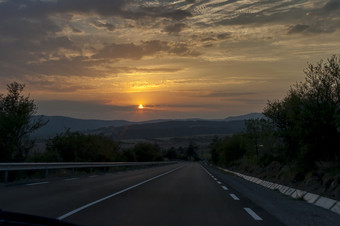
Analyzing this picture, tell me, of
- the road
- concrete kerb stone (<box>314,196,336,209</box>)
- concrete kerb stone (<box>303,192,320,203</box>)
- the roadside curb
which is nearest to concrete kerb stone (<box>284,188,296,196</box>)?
the roadside curb

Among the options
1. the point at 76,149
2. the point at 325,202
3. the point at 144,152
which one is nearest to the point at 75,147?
the point at 76,149

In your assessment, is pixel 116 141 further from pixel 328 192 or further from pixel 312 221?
pixel 312 221

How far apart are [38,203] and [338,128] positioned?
1468 centimetres

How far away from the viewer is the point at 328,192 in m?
13.2

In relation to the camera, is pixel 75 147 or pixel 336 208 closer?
pixel 336 208

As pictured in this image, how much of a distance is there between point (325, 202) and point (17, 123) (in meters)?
23.4

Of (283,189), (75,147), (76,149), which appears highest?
(75,147)

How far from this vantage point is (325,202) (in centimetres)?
1103

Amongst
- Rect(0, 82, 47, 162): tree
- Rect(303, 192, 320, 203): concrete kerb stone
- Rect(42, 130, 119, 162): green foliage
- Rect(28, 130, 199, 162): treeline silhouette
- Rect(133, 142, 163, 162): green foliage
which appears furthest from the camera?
Rect(133, 142, 163, 162): green foliage

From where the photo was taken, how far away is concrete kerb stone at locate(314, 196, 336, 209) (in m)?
10.5

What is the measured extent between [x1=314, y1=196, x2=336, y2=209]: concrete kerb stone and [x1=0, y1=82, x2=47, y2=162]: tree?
22032mm

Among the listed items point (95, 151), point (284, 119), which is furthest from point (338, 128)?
point (95, 151)

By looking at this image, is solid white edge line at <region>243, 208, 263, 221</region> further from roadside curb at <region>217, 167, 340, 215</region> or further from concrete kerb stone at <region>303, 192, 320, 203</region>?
concrete kerb stone at <region>303, 192, 320, 203</region>

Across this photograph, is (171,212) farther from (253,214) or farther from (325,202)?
(325,202)
